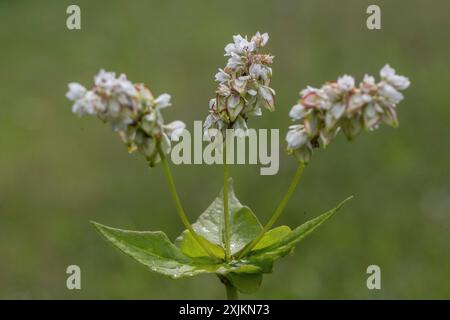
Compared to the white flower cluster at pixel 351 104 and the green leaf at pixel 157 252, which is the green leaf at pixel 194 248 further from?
the white flower cluster at pixel 351 104

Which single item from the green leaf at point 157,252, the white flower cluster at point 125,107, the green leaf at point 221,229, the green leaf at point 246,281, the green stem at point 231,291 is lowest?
the green stem at point 231,291

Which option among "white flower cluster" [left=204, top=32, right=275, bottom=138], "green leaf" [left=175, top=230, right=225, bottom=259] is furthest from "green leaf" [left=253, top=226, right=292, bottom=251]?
"white flower cluster" [left=204, top=32, right=275, bottom=138]

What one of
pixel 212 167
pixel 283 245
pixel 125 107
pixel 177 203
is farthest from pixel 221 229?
pixel 212 167

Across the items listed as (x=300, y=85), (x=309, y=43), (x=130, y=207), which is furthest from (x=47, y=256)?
(x=309, y=43)

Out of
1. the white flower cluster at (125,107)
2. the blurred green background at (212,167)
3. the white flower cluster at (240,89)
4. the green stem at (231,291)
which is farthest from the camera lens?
the blurred green background at (212,167)

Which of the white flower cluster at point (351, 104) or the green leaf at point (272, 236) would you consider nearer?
the white flower cluster at point (351, 104)

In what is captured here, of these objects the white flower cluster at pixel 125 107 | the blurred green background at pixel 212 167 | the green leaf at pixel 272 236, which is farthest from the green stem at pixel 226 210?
the blurred green background at pixel 212 167

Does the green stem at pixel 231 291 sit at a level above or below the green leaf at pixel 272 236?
below
